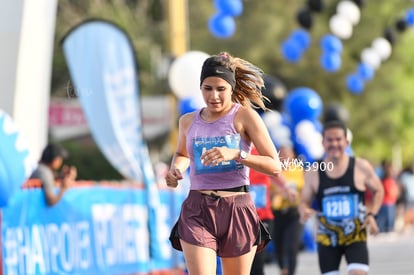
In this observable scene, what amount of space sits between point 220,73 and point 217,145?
0.44 meters

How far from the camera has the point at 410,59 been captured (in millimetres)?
46656

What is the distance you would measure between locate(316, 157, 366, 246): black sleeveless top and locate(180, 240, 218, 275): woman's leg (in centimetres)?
269

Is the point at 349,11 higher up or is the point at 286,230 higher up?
the point at 349,11

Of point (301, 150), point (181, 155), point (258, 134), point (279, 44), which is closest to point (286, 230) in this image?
point (301, 150)

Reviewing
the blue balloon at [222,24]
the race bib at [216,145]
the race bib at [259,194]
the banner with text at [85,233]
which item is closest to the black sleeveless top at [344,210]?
Answer: the race bib at [259,194]

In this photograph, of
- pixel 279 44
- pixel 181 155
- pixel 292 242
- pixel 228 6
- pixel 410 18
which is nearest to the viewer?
pixel 181 155

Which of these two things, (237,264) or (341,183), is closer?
(237,264)

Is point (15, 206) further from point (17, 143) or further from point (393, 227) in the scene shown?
point (393, 227)

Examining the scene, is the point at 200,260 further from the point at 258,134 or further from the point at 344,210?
the point at 344,210

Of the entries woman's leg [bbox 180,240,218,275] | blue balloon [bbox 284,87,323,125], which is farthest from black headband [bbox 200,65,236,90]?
blue balloon [bbox 284,87,323,125]

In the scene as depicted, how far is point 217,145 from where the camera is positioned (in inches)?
267

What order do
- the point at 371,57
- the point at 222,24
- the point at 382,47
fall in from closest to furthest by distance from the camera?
the point at 222,24, the point at 371,57, the point at 382,47

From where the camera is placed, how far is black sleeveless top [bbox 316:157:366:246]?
30.3ft

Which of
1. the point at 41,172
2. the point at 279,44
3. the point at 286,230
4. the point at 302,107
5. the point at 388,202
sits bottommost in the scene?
the point at 286,230
